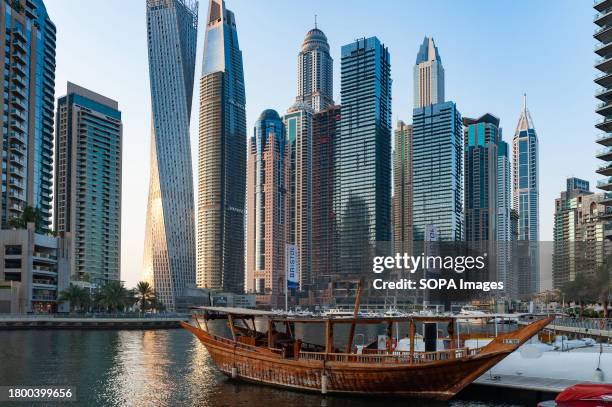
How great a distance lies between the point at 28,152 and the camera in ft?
444

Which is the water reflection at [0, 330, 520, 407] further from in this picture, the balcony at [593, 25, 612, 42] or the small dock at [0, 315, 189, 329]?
the balcony at [593, 25, 612, 42]

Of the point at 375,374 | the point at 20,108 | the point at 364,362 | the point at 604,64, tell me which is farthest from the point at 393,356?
the point at 20,108

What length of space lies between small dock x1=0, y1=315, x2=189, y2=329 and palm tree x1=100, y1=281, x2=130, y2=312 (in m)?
8.98

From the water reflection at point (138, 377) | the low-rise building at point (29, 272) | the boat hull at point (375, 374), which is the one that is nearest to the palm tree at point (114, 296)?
the low-rise building at point (29, 272)

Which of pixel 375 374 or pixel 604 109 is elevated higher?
pixel 604 109

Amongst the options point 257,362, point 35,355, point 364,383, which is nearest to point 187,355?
point 35,355

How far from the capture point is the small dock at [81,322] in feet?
325

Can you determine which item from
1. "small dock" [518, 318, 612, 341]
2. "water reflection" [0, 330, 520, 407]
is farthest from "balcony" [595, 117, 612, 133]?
"water reflection" [0, 330, 520, 407]

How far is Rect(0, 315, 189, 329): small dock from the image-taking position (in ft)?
325

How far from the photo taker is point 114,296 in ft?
405

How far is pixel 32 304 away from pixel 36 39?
6464 centimetres

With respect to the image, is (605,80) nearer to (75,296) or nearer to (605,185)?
(605,185)

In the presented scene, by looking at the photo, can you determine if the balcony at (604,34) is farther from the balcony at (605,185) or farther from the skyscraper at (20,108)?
the skyscraper at (20,108)

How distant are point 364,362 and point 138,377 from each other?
58.6ft
